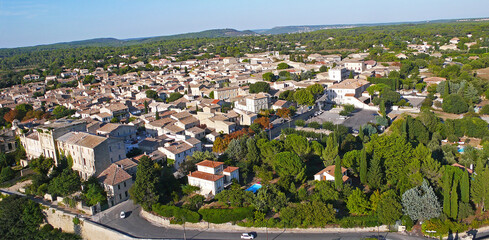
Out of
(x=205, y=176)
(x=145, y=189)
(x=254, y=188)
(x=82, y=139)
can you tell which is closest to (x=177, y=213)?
(x=145, y=189)

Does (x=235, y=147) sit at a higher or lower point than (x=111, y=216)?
higher

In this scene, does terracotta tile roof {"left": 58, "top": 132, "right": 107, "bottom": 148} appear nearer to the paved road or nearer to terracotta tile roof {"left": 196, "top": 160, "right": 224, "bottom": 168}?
the paved road

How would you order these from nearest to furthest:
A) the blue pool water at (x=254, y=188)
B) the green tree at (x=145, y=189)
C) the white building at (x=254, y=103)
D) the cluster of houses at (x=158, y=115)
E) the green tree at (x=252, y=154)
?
the green tree at (x=145, y=189)
the blue pool water at (x=254, y=188)
the cluster of houses at (x=158, y=115)
the green tree at (x=252, y=154)
the white building at (x=254, y=103)

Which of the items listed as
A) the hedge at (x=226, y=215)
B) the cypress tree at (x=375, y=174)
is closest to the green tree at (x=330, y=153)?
the cypress tree at (x=375, y=174)

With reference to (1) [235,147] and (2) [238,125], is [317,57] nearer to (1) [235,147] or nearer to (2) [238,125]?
(2) [238,125]

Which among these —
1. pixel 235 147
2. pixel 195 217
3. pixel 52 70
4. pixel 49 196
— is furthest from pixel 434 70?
pixel 52 70

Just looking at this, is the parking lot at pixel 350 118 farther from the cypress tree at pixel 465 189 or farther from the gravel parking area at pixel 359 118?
the cypress tree at pixel 465 189

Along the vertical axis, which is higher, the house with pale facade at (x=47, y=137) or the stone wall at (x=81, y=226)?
the house with pale facade at (x=47, y=137)
